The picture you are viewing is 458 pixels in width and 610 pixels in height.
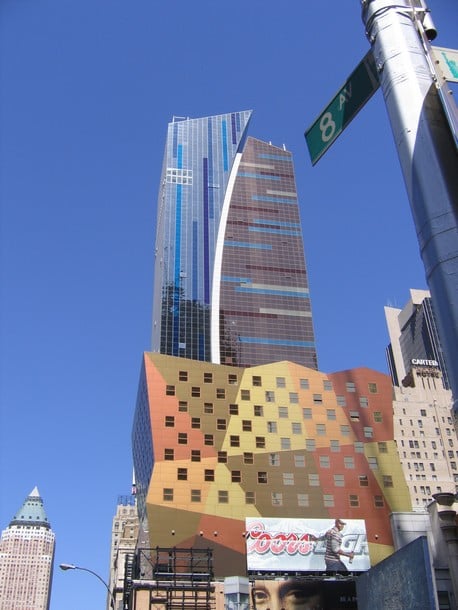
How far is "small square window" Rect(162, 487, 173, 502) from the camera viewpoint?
82.8 meters

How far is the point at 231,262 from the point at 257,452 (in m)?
90.2

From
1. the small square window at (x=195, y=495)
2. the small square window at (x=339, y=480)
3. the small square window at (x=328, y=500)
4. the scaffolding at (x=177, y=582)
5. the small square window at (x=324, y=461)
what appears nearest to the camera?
the scaffolding at (x=177, y=582)

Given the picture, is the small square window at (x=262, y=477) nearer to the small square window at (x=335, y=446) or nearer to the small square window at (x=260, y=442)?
the small square window at (x=260, y=442)

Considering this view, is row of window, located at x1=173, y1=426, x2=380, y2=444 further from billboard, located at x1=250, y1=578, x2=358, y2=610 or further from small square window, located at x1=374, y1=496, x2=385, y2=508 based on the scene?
billboard, located at x1=250, y1=578, x2=358, y2=610

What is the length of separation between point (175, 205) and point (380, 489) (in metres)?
115

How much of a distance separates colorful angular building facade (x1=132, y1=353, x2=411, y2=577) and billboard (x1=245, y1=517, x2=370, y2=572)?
236 cm

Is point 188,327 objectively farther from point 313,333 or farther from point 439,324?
point 439,324

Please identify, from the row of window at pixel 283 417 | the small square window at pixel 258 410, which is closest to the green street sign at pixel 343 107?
the row of window at pixel 283 417

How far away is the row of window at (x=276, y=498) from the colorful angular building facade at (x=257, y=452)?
0.41 feet

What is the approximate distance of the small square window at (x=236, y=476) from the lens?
3388 inches

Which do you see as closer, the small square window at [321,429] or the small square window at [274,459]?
the small square window at [274,459]

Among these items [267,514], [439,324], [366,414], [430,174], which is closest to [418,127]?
[430,174]

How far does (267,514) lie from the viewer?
84062 mm

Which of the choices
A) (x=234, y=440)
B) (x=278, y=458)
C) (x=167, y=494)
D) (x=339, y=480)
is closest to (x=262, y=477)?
(x=278, y=458)
